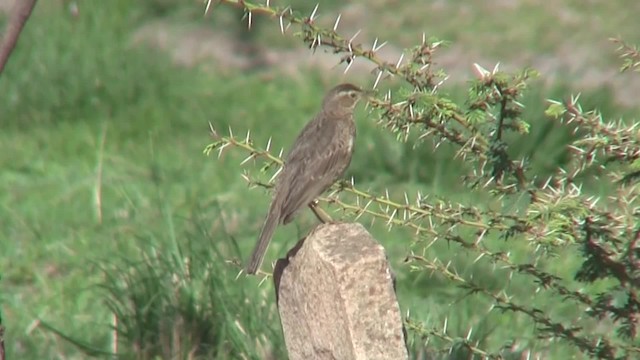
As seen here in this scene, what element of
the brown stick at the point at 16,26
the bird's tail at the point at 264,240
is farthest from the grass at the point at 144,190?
the brown stick at the point at 16,26

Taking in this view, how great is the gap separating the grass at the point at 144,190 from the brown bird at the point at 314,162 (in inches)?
16.3

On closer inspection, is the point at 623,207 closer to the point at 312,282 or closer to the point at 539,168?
the point at 312,282

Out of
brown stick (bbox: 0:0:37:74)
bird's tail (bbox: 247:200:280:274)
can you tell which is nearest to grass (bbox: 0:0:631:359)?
bird's tail (bbox: 247:200:280:274)

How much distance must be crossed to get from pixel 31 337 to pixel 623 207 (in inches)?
105

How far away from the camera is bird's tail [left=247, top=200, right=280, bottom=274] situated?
4.51 metres

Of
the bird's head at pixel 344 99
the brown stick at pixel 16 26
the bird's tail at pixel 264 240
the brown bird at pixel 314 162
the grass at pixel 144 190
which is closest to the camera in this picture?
the brown stick at pixel 16 26

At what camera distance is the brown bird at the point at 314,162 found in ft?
15.8

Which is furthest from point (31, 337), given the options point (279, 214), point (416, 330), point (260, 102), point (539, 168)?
point (260, 102)

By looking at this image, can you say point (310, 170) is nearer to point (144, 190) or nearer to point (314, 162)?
point (314, 162)

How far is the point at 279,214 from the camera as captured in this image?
488 centimetres

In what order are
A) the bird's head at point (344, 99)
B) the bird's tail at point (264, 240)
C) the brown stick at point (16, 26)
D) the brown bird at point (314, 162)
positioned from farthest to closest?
1. the bird's head at point (344, 99)
2. the brown bird at point (314, 162)
3. the bird's tail at point (264, 240)
4. the brown stick at point (16, 26)

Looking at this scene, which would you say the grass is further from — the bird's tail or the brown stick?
the brown stick

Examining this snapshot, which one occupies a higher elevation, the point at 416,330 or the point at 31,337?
the point at 416,330

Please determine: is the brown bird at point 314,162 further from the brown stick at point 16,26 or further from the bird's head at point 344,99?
the brown stick at point 16,26
